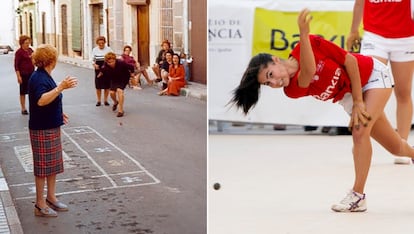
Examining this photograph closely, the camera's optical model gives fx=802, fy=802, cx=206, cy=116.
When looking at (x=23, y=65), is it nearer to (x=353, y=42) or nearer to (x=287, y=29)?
(x=353, y=42)

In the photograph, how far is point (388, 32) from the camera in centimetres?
159

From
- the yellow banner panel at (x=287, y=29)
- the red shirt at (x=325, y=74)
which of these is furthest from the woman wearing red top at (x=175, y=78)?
the yellow banner panel at (x=287, y=29)

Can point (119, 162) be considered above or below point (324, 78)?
below

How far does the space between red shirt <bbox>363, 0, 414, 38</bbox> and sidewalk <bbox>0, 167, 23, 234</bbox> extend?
744 mm

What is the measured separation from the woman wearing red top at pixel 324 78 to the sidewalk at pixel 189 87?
78 mm

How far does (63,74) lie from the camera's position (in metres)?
1.36

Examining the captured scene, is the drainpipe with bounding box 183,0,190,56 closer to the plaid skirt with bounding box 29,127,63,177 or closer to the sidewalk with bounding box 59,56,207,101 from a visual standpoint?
the sidewalk with bounding box 59,56,207,101

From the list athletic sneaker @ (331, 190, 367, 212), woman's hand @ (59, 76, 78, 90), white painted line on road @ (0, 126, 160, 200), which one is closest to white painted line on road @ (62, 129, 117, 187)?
white painted line on road @ (0, 126, 160, 200)

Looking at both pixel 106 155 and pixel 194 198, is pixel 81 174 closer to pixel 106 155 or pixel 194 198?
pixel 106 155

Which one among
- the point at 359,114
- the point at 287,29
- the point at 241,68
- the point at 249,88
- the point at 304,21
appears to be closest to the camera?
the point at 304,21

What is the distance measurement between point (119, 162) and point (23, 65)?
0.24 m

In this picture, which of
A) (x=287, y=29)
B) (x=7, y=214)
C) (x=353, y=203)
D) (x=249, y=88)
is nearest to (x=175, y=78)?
(x=249, y=88)

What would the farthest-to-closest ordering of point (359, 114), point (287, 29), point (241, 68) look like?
point (287, 29) → point (241, 68) → point (359, 114)

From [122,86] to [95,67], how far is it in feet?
0.19
